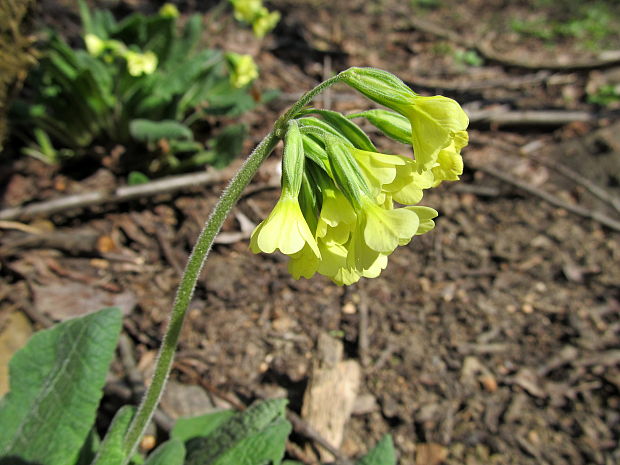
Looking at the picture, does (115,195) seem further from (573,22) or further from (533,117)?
(573,22)

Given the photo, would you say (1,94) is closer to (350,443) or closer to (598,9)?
(350,443)

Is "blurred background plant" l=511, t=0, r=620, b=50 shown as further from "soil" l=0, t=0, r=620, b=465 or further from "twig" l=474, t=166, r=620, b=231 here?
"twig" l=474, t=166, r=620, b=231

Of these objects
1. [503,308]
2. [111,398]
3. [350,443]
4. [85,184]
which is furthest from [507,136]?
[111,398]

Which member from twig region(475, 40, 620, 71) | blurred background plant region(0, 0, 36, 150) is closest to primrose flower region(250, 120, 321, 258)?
blurred background plant region(0, 0, 36, 150)

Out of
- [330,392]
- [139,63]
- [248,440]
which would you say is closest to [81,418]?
[248,440]

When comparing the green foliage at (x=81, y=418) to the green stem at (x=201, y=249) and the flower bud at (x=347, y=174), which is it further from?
the flower bud at (x=347, y=174)
